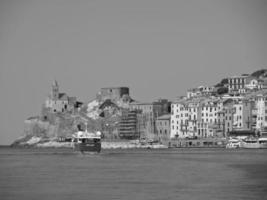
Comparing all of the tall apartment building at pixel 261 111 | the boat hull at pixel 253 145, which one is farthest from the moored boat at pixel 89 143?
the tall apartment building at pixel 261 111

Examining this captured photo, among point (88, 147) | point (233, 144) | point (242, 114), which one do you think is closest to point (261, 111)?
point (242, 114)

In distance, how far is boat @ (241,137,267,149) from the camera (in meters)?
153

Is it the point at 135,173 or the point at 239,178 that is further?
the point at 135,173

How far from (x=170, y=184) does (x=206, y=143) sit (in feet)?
420

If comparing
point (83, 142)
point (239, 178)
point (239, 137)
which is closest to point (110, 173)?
point (239, 178)

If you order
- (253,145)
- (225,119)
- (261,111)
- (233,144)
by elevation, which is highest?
(261,111)

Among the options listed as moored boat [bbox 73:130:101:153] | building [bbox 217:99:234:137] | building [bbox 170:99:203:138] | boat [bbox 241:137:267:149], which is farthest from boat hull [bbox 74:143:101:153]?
building [bbox 170:99:203:138]

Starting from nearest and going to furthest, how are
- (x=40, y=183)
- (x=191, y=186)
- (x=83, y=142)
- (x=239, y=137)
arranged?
(x=191, y=186)
(x=40, y=183)
(x=83, y=142)
(x=239, y=137)

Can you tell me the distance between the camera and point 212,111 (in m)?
187

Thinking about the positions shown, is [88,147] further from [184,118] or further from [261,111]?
[184,118]

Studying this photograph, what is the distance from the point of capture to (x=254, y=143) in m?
156

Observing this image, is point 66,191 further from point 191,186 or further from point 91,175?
point 91,175

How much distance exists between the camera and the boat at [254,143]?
153 meters

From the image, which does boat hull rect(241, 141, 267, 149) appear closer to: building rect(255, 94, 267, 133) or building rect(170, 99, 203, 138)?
building rect(255, 94, 267, 133)
